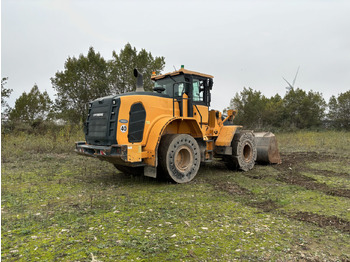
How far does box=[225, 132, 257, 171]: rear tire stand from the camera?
8.30m

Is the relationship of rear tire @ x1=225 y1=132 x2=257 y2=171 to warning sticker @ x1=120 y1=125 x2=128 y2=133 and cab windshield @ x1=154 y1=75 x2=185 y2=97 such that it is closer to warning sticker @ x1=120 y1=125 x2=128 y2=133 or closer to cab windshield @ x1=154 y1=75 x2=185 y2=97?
cab windshield @ x1=154 y1=75 x2=185 y2=97

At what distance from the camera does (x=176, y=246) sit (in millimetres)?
3127

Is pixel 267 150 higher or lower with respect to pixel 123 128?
lower

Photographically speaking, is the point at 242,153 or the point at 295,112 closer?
the point at 242,153

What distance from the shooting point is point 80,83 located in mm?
27156

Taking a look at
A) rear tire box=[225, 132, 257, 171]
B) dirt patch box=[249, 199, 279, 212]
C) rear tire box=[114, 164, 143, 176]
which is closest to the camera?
dirt patch box=[249, 199, 279, 212]

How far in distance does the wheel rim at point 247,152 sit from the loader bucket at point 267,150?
1036mm

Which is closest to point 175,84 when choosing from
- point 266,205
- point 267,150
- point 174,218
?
point 266,205

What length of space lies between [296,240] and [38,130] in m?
18.6

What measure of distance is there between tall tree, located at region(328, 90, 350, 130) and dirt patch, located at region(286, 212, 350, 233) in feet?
112

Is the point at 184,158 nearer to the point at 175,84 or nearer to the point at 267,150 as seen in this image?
the point at 175,84

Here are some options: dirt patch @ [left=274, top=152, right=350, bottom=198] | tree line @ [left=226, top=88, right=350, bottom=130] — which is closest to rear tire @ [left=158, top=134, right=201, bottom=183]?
dirt patch @ [left=274, top=152, right=350, bottom=198]

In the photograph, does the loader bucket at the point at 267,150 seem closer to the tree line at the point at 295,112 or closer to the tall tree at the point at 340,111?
the tree line at the point at 295,112

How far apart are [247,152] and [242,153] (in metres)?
0.63
